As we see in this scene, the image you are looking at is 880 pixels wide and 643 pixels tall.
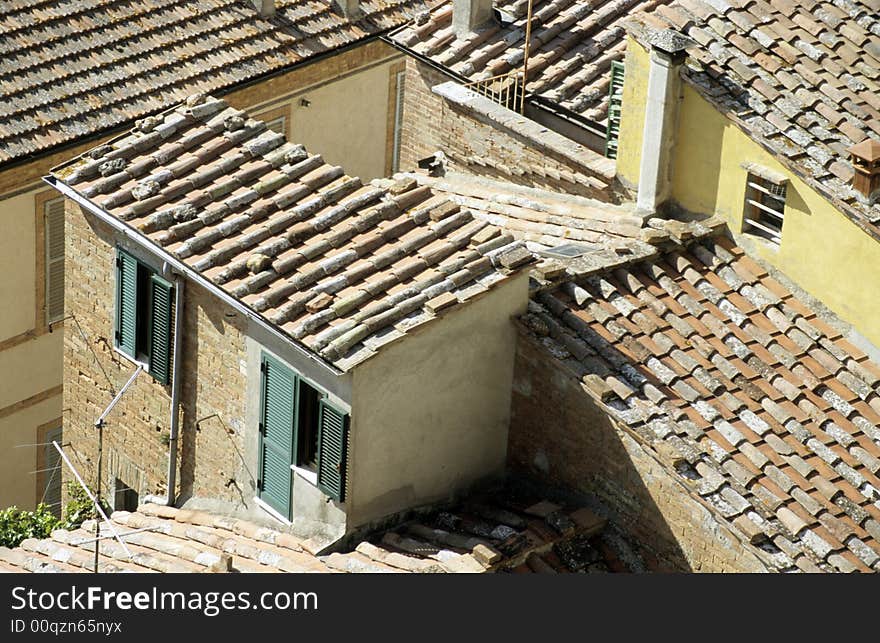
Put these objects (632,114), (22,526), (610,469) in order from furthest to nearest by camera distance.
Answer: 1. (22,526)
2. (632,114)
3. (610,469)

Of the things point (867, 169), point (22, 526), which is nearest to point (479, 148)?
point (867, 169)

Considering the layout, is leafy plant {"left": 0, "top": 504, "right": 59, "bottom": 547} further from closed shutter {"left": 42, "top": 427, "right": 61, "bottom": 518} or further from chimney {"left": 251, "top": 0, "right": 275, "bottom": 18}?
chimney {"left": 251, "top": 0, "right": 275, "bottom": 18}

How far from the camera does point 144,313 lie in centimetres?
2059

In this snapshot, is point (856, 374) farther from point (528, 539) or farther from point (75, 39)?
point (75, 39)

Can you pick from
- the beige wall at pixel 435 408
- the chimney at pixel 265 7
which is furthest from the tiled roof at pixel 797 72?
the chimney at pixel 265 7

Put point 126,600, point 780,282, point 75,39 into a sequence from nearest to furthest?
point 126,600 < point 780,282 < point 75,39

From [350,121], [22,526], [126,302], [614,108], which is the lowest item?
[22,526]

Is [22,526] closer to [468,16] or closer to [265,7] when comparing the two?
[468,16]

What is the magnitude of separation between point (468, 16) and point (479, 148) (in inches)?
84.8

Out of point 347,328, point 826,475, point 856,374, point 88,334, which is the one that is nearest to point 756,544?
point 826,475

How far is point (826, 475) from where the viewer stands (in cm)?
1872

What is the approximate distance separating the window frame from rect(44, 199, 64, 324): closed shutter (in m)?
10.4

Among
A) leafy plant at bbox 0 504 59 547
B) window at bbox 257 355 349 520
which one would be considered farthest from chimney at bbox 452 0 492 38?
leafy plant at bbox 0 504 59 547

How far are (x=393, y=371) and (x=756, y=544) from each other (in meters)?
3.61
